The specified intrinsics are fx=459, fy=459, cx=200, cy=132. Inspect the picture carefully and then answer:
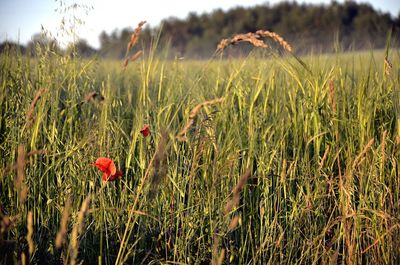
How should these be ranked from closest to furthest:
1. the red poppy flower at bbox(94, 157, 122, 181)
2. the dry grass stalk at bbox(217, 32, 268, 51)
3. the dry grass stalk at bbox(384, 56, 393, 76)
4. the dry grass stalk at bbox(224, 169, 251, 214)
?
the dry grass stalk at bbox(224, 169, 251, 214)
the red poppy flower at bbox(94, 157, 122, 181)
the dry grass stalk at bbox(217, 32, 268, 51)
the dry grass stalk at bbox(384, 56, 393, 76)

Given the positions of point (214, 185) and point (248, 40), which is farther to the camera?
point (214, 185)

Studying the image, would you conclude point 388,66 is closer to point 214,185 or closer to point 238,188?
point 214,185

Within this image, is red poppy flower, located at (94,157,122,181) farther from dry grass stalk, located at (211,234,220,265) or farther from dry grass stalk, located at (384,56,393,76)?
dry grass stalk, located at (384,56,393,76)

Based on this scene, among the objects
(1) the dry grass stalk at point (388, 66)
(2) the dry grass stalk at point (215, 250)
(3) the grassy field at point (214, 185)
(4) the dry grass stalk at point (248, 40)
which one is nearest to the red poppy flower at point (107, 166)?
(3) the grassy field at point (214, 185)

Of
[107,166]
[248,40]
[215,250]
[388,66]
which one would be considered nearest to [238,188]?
[215,250]

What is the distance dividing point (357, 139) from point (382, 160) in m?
0.33

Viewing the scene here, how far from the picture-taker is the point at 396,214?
1812 millimetres

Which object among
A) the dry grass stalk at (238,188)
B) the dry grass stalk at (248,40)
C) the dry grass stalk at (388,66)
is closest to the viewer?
the dry grass stalk at (238,188)

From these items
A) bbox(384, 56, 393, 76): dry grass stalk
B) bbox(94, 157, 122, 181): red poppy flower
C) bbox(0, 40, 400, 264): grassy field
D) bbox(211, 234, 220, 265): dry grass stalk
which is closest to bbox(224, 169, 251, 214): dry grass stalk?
bbox(211, 234, 220, 265): dry grass stalk

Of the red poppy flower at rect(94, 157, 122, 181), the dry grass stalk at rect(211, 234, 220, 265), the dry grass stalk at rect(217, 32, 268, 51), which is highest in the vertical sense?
the dry grass stalk at rect(217, 32, 268, 51)

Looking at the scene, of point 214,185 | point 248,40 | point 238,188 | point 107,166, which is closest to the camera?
point 238,188

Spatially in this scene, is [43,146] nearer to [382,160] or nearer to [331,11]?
[382,160]

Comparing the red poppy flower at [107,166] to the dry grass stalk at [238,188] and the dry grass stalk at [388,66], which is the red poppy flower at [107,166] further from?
the dry grass stalk at [388,66]

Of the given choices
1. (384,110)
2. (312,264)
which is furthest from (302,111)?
(312,264)
